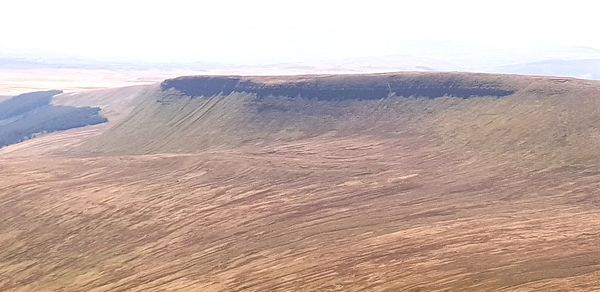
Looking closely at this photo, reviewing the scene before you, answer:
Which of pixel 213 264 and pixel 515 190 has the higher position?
pixel 515 190

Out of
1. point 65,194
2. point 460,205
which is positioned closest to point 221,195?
point 65,194

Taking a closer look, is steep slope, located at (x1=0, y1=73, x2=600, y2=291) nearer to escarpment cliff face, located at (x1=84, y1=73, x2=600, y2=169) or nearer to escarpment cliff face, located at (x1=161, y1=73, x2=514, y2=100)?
escarpment cliff face, located at (x1=84, y1=73, x2=600, y2=169)

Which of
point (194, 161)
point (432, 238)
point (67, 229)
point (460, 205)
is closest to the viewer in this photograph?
point (432, 238)

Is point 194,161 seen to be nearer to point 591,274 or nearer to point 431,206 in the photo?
point 431,206

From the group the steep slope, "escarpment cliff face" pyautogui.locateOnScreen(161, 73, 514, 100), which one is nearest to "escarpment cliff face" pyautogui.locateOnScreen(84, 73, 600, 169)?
"escarpment cliff face" pyautogui.locateOnScreen(161, 73, 514, 100)

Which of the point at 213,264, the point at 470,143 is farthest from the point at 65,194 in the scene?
the point at 470,143

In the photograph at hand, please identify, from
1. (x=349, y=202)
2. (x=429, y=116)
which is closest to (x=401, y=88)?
(x=429, y=116)

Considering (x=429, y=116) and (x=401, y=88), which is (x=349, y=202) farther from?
(x=401, y=88)

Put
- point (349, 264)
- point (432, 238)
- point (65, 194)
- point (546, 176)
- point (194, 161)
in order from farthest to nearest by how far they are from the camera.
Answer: point (194, 161), point (65, 194), point (546, 176), point (432, 238), point (349, 264)

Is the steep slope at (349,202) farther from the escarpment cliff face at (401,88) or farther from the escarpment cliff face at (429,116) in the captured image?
the escarpment cliff face at (401,88)

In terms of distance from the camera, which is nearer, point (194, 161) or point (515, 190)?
point (515, 190)
